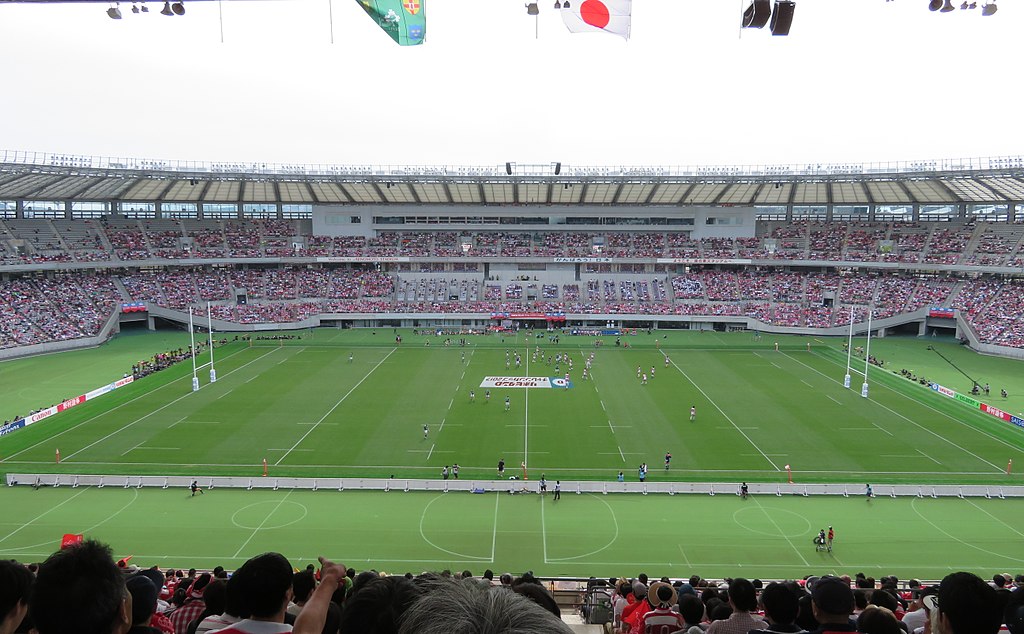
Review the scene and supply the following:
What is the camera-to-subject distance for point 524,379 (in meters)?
47.5

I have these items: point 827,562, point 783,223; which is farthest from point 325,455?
point 783,223

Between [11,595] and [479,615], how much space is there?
3.65m

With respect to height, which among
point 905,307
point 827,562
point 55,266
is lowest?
point 827,562

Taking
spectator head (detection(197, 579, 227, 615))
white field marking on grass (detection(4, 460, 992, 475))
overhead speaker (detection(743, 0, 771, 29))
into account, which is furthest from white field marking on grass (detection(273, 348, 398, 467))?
overhead speaker (detection(743, 0, 771, 29))

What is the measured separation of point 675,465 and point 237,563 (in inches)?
768

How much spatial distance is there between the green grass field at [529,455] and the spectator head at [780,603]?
15.9 m

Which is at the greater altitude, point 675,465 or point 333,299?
point 333,299

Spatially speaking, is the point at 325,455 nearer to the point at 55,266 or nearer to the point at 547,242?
the point at 55,266

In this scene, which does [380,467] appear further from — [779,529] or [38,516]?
[779,529]

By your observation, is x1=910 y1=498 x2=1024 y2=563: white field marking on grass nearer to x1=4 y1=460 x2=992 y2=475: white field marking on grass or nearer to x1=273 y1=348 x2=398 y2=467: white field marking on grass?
x1=4 y1=460 x2=992 y2=475: white field marking on grass

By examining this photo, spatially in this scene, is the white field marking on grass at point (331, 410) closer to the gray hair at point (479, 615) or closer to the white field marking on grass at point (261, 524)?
the white field marking on grass at point (261, 524)

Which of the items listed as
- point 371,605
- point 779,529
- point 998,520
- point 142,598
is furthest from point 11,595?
point 998,520

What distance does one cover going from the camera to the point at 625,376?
48656mm

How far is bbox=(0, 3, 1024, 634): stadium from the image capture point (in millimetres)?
22438
